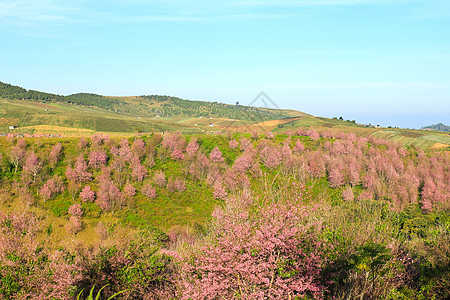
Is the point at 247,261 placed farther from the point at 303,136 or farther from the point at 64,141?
the point at 303,136

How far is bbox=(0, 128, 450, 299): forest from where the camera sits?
17.8m

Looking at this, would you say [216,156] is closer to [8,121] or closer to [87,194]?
[87,194]

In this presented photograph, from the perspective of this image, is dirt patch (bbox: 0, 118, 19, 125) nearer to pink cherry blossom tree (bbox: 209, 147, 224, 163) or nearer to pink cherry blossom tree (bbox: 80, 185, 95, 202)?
pink cherry blossom tree (bbox: 80, 185, 95, 202)

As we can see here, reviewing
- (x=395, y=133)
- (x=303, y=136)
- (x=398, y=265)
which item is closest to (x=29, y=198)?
(x=398, y=265)

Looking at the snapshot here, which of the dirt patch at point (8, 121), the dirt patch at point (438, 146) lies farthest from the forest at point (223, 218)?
the dirt patch at point (8, 121)

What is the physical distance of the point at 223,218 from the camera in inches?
813

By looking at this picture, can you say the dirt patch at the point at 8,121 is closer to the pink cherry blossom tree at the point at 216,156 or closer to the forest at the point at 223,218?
the forest at the point at 223,218

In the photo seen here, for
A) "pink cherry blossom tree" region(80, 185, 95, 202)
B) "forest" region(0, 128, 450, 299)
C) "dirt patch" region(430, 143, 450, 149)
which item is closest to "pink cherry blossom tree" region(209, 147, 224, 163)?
"forest" region(0, 128, 450, 299)

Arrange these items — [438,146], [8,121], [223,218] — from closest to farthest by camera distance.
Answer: [223,218] < [438,146] < [8,121]

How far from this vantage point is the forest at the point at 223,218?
1784 cm

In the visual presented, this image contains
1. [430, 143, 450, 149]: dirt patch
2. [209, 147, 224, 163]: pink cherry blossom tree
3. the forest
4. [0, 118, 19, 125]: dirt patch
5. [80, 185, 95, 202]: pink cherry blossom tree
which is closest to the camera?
the forest

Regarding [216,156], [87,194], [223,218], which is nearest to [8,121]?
[87,194]

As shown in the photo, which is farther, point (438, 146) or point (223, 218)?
point (438, 146)

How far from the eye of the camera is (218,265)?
1703cm
